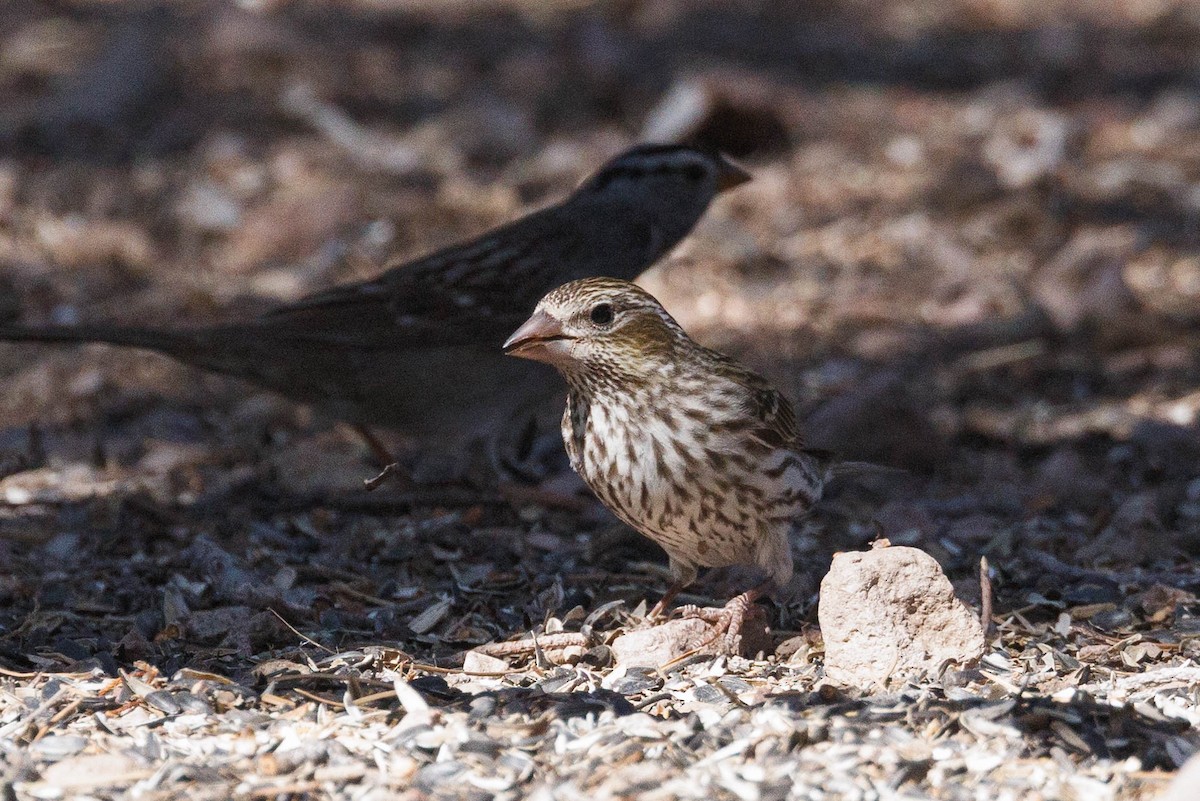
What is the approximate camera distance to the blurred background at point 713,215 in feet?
20.5

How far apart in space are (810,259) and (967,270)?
→ 0.81 metres

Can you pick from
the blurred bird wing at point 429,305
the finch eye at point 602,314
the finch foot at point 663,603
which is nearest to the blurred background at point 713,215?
the finch foot at point 663,603

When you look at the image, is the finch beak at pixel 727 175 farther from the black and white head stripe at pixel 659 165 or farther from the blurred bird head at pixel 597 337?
the blurred bird head at pixel 597 337

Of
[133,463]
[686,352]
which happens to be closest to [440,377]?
[133,463]

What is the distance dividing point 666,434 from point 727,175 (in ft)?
9.26

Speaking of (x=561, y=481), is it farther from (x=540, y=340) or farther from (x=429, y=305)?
(x=540, y=340)

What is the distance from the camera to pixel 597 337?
461 cm

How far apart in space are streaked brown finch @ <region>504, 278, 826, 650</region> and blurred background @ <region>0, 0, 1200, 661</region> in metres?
0.71

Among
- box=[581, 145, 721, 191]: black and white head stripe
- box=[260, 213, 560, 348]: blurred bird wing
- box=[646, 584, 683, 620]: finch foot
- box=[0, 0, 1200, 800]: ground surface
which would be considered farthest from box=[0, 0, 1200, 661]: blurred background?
box=[581, 145, 721, 191]: black and white head stripe

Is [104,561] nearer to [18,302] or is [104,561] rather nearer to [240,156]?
[18,302]

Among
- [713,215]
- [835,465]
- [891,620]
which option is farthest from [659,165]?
[891,620]

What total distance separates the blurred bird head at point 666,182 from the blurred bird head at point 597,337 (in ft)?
7.65

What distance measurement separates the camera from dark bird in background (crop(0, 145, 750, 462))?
20.2ft

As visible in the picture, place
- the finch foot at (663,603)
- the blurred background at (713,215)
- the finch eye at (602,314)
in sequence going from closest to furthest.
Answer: the finch eye at (602,314) < the finch foot at (663,603) < the blurred background at (713,215)
